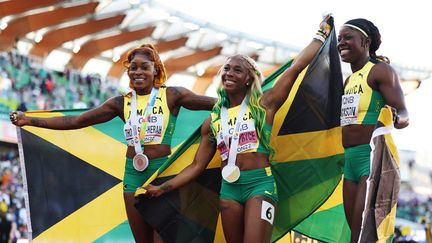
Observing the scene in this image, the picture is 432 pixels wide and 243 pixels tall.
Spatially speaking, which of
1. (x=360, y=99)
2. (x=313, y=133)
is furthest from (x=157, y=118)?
(x=360, y=99)

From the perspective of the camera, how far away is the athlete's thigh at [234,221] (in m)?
5.36

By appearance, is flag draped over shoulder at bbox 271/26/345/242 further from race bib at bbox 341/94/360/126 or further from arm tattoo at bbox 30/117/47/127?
arm tattoo at bbox 30/117/47/127

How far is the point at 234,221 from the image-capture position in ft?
17.6

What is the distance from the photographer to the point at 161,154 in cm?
639

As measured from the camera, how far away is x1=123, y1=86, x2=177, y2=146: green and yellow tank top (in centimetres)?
634

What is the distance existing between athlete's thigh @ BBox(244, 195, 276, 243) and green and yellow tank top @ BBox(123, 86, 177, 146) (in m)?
1.33

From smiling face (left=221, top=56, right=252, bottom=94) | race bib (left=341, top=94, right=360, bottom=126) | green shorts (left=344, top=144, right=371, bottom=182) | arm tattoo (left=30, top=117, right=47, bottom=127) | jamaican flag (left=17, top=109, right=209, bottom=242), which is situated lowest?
jamaican flag (left=17, top=109, right=209, bottom=242)

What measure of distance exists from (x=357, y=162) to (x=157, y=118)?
69.9 inches

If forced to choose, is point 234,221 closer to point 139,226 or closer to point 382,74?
point 139,226

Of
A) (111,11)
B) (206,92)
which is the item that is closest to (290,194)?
(111,11)

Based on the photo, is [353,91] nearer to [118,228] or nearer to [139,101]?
[139,101]

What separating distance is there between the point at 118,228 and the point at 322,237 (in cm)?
231

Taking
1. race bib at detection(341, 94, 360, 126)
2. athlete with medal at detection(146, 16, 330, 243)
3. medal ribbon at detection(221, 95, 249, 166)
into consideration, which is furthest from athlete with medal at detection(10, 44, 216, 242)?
race bib at detection(341, 94, 360, 126)

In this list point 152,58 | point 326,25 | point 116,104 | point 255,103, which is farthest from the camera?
point 116,104
